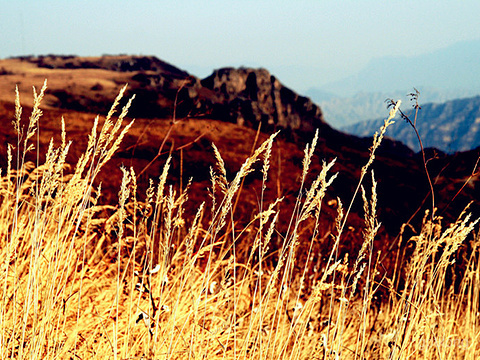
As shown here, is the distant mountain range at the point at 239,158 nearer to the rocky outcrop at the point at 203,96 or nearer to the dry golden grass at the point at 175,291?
the rocky outcrop at the point at 203,96

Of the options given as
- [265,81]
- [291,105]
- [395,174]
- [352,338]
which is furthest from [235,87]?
[352,338]

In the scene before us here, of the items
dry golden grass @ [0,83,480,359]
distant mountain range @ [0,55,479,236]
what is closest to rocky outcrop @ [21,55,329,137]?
distant mountain range @ [0,55,479,236]

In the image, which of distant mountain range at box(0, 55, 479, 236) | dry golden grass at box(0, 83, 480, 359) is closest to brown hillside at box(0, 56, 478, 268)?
distant mountain range at box(0, 55, 479, 236)

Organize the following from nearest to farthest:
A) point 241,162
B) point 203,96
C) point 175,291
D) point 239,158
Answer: point 175,291, point 203,96, point 241,162, point 239,158

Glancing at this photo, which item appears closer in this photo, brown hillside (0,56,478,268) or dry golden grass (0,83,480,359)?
dry golden grass (0,83,480,359)

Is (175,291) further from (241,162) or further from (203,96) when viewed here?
(241,162)

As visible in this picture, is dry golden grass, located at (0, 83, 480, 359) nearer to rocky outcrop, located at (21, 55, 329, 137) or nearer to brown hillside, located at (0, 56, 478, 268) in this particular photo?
brown hillside, located at (0, 56, 478, 268)

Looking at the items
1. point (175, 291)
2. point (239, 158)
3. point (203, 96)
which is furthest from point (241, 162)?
point (175, 291)

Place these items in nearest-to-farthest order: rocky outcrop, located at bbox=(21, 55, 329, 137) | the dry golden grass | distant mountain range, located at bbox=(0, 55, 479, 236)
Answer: the dry golden grass, distant mountain range, located at bbox=(0, 55, 479, 236), rocky outcrop, located at bbox=(21, 55, 329, 137)

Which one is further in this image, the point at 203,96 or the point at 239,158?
the point at 239,158

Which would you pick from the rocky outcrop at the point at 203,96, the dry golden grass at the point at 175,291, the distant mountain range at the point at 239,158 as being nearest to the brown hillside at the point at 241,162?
the distant mountain range at the point at 239,158

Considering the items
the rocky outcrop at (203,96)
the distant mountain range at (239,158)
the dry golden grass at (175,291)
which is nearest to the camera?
the dry golden grass at (175,291)

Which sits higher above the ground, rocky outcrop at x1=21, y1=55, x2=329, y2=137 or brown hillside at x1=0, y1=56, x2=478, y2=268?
rocky outcrop at x1=21, y1=55, x2=329, y2=137

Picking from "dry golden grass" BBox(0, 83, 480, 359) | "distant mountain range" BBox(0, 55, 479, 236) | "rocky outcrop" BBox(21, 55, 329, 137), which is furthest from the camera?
"rocky outcrop" BBox(21, 55, 329, 137)
